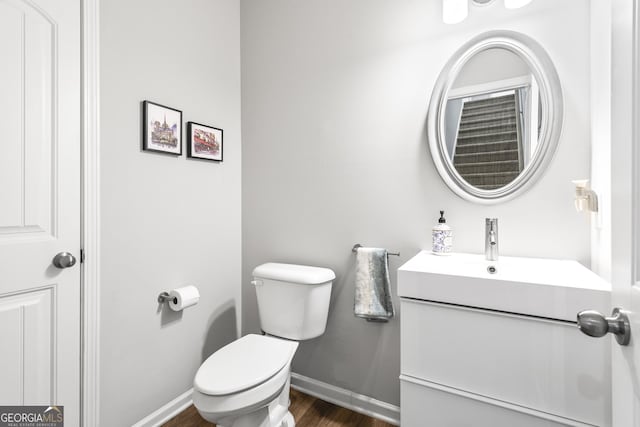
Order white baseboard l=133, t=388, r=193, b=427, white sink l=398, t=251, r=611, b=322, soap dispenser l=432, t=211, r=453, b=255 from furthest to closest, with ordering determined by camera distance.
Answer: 1. white baseboard l=133, t=388, r=193, b=427
2. soap dispenser l=432, t=211, r=453, b=255
3. white sink l=398, t=251, r=611, b=322

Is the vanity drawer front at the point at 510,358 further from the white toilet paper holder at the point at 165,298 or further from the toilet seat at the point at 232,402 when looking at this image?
the white toilet paper holder at the point at 165,298

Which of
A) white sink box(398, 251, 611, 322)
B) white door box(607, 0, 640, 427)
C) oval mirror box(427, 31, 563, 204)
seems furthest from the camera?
oval mirror box(427, 31, 563, 204)

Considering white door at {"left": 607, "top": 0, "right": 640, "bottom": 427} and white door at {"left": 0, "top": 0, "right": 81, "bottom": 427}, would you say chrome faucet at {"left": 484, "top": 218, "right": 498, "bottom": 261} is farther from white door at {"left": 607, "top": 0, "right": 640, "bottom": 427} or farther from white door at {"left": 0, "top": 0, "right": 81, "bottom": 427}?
white door at {"left": 0, "top": 0, "right": 81, "bottom": 427}

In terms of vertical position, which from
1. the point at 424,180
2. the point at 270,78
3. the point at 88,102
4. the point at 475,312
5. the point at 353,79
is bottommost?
the point at 475,312

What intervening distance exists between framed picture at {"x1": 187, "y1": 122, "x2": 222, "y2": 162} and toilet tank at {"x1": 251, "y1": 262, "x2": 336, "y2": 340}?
0.74m

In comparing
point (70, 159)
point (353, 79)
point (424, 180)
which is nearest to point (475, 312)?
point (424, 180)

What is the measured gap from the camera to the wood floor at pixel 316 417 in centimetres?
159

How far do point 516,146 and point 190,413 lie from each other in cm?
209

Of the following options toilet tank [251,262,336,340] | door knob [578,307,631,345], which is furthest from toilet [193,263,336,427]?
door knob [578,307,631,345]

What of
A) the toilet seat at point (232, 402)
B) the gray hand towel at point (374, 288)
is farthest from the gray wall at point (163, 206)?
the gray hand towel at point (374, 288)

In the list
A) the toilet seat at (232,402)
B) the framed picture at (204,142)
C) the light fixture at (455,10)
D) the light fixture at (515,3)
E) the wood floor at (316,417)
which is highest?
the light fixture at (455,10)

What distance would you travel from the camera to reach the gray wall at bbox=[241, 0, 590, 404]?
4.19 ft

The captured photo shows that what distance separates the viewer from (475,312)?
1.08 meters

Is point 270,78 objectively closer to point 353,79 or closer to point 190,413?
point 353,79
